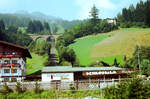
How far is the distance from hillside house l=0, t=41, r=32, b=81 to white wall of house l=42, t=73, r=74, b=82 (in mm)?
11937

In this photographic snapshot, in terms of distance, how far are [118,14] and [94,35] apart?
43.4 metres

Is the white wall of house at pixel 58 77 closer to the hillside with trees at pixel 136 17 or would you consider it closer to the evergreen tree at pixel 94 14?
the hillside with trees at pixel 136 17

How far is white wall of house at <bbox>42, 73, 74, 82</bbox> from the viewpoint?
4447cm

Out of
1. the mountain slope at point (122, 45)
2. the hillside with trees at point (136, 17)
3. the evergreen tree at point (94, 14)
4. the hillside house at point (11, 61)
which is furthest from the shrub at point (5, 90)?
the evergreen tree at point (94, 14)

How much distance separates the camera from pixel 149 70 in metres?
53.7

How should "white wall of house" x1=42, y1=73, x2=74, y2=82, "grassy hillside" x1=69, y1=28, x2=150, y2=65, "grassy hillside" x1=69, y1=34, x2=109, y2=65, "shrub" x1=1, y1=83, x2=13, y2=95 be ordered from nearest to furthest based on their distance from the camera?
"shrub" x1=1, y1=83, x2=13, y2=95 < "white wall of house" x1=42, y1=73, x2=74, y2=82 < "grassy hillside" x1=69, y1=28, x2=150, y2=65 < "grassy hillside" x1=69, y1=34, x2=109, y2=65

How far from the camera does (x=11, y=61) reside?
55.3m

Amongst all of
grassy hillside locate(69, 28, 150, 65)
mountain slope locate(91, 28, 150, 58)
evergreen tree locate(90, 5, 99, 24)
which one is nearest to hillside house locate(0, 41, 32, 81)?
grassy hillside locate(69, 28, 150, 65)

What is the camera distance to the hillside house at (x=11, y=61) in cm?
5409

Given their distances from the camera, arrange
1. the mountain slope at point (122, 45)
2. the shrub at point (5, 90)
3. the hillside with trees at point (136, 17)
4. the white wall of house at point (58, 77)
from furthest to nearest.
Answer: the hillside with trees at point (136, 17) → the mountain slope at point (122, 45) → the white wall of house at point (58, 77) → the shrub at point (5, 90)

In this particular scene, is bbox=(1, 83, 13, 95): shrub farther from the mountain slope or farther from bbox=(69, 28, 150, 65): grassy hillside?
the mountain slope

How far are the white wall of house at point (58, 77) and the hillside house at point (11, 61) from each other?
39.2 ft

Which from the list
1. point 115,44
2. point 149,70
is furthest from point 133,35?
point 149,70

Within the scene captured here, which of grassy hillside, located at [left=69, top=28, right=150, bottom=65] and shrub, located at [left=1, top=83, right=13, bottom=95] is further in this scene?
grassy hillside, located at [left=69, top=28, right=150, bottom=65]
